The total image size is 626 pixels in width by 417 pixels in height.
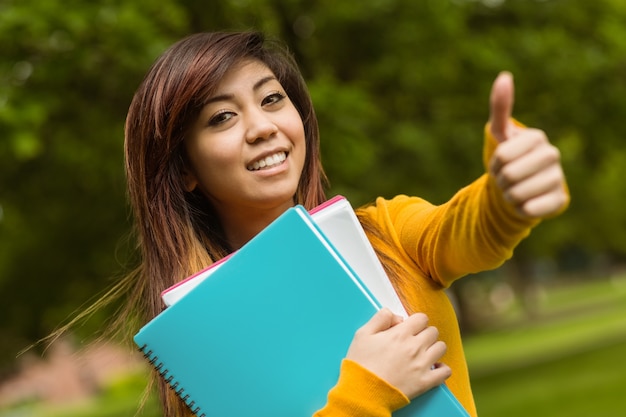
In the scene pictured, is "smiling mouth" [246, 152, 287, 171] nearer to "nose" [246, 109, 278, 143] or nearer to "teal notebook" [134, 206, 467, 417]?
"nose" [246, 109, 278, 143]

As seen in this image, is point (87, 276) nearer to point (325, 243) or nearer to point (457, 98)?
point (457, 98)

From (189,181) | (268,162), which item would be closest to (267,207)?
(268,162)

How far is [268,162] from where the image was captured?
1841 millimetres

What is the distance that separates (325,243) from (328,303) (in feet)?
0.35

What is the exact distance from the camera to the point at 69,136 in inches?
293

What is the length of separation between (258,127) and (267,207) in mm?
196

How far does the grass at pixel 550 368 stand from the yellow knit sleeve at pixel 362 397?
0.64 m

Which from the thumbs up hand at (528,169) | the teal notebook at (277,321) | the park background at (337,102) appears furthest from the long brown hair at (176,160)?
the park background at (337,102)

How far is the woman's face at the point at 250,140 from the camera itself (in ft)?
6.00

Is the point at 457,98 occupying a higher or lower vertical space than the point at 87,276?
higher

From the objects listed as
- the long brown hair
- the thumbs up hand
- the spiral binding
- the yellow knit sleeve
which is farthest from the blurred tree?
the thumbs up hand

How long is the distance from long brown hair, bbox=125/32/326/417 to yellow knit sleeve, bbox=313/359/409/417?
46 cm

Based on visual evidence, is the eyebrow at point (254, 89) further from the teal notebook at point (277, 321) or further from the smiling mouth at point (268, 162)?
the teal notebook at point (277, 321)

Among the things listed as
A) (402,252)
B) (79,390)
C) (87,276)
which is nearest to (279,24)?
(87,276)
